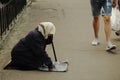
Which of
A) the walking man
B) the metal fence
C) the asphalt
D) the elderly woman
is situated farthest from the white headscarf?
the metal fence

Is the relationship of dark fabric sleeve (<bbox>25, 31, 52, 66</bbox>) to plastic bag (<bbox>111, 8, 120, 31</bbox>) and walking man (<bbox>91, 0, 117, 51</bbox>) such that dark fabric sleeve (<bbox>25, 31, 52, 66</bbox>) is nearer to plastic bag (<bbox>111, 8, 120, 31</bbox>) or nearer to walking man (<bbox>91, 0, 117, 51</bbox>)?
walking man (<bbox>91, 0, 117, 51</bbox>)

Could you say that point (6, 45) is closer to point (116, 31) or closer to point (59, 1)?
point (116, 31)

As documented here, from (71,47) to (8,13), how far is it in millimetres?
2191

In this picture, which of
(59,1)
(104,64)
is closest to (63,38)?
(104,64)

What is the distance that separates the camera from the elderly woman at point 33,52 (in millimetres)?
7625

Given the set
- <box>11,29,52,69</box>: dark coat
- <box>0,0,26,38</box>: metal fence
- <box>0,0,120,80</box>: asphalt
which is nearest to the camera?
<box>0,0,120,80</box>: asphalt

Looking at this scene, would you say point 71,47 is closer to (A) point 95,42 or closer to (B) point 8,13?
(A) point 95,42

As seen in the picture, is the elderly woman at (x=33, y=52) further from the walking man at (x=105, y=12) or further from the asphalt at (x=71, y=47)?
the walking man at (x=105, y=12)

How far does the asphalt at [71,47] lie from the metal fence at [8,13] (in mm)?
250

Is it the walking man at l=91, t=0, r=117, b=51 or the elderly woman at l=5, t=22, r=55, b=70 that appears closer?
the elderly woman at l=5, t=22, r=55, b=70

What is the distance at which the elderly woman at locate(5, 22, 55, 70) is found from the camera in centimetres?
762

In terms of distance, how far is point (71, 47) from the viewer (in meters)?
9.58

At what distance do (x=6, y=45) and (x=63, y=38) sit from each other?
1489 mm

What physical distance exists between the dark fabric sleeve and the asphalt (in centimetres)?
23
